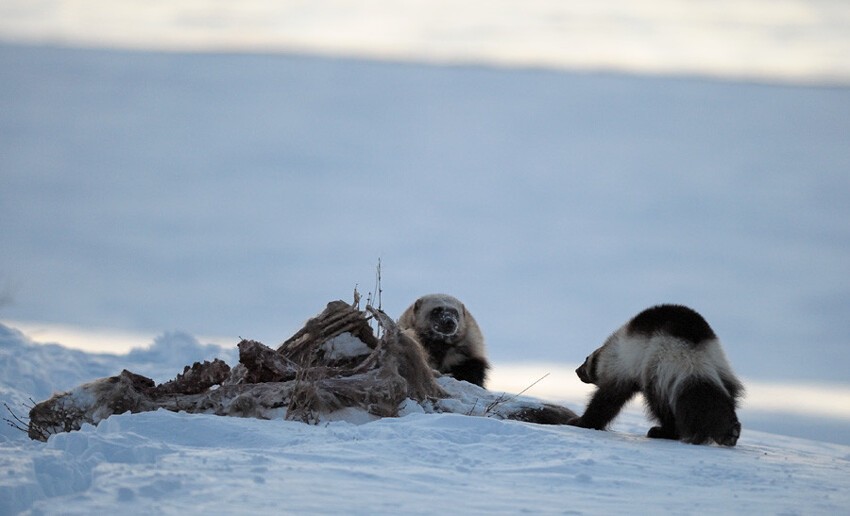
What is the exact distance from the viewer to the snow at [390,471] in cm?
524

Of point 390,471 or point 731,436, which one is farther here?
point 731,436

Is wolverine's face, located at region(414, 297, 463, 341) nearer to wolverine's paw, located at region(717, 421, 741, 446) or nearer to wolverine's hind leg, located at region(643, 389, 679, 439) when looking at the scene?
wolverine's hind leg, located at region(643, 389, 679, 439)

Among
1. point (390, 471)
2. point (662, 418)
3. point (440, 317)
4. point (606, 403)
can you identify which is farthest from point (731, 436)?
point (440, 317)

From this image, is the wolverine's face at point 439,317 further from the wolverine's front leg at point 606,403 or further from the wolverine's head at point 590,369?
the wolverine's front leg at point 606,403

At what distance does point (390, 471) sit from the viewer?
593cm

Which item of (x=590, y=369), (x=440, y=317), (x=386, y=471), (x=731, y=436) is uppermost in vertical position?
(x=440, y=317)

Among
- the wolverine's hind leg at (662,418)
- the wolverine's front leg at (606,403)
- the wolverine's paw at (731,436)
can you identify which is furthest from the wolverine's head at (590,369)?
the wolverine's paw at (731,436)

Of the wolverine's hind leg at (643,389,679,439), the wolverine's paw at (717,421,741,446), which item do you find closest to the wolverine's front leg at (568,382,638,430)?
the wolverine's hind leg at (643,389,679,439)

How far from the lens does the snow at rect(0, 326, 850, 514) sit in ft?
17.2

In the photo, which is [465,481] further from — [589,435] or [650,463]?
[589,435]

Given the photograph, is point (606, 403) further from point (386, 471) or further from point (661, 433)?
point (386, 471)

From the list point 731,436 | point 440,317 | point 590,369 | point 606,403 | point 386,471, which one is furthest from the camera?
point 440,317

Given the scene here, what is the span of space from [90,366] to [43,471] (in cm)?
924

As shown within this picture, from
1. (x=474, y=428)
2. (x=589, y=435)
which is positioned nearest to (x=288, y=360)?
(x=474, y=428)
